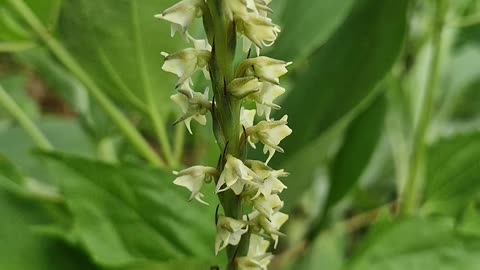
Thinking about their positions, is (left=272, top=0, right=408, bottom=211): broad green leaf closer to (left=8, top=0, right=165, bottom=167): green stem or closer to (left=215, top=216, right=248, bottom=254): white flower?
(left=8, top=0, right=165, bottom=167): green stem

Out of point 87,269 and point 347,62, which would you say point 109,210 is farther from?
point 347,62

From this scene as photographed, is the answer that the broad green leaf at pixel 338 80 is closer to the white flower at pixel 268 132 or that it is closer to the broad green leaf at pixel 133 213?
the broad green leaf at pixel 133 213

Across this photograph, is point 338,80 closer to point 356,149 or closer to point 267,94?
point 356,149

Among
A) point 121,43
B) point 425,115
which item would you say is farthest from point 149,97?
point 425,115

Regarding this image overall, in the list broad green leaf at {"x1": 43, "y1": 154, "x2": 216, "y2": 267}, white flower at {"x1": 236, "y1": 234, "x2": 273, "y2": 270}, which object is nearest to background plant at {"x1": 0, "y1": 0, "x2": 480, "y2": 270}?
broad green leaf at {"x1": 43, "y1": 154, "x2": 216, "y2": 267}

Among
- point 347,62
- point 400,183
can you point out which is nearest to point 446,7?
point 347,62

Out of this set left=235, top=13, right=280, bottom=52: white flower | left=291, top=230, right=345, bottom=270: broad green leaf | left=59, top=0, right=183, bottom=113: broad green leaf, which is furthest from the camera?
left=291, top=230, right=345, bottom=270: broad green leaf

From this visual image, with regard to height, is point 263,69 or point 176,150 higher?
point 176,150
